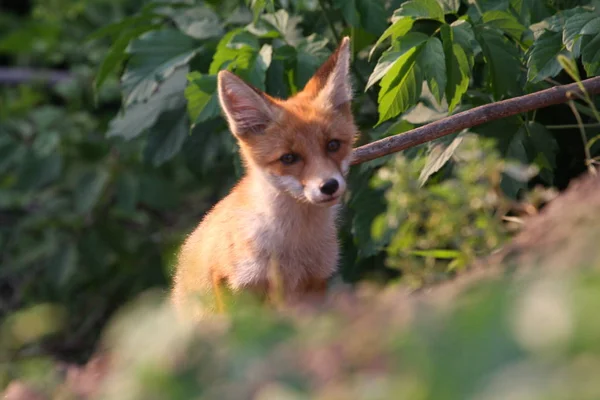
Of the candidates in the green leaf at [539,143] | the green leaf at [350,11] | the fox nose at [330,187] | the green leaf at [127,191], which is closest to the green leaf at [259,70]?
the green leaf at [350,11]

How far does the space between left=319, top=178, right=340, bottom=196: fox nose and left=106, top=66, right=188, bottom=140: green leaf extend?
5.06ft

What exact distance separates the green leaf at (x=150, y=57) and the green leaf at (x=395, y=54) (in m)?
1.47

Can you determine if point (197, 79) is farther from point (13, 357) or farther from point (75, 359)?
point (75, 359)

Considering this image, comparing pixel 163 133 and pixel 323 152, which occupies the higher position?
pixel 323 152

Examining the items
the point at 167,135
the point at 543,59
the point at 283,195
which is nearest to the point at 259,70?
the point at 283,195

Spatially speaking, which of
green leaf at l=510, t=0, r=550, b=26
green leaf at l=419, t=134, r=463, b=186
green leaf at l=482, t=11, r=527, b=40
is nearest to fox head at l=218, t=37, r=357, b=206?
green leaf at l=419, t=134, r=463, b=186

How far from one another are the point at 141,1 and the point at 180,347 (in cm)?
752

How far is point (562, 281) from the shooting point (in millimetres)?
1506

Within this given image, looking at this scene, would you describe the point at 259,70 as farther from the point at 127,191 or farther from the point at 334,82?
the point at 127,191

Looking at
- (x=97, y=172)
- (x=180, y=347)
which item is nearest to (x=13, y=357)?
(x=97, y=172)

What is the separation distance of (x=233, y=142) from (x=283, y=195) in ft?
4.59

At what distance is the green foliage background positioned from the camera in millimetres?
3535

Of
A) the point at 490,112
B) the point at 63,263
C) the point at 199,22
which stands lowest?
the point at 63,263

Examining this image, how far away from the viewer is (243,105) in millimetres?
4520
